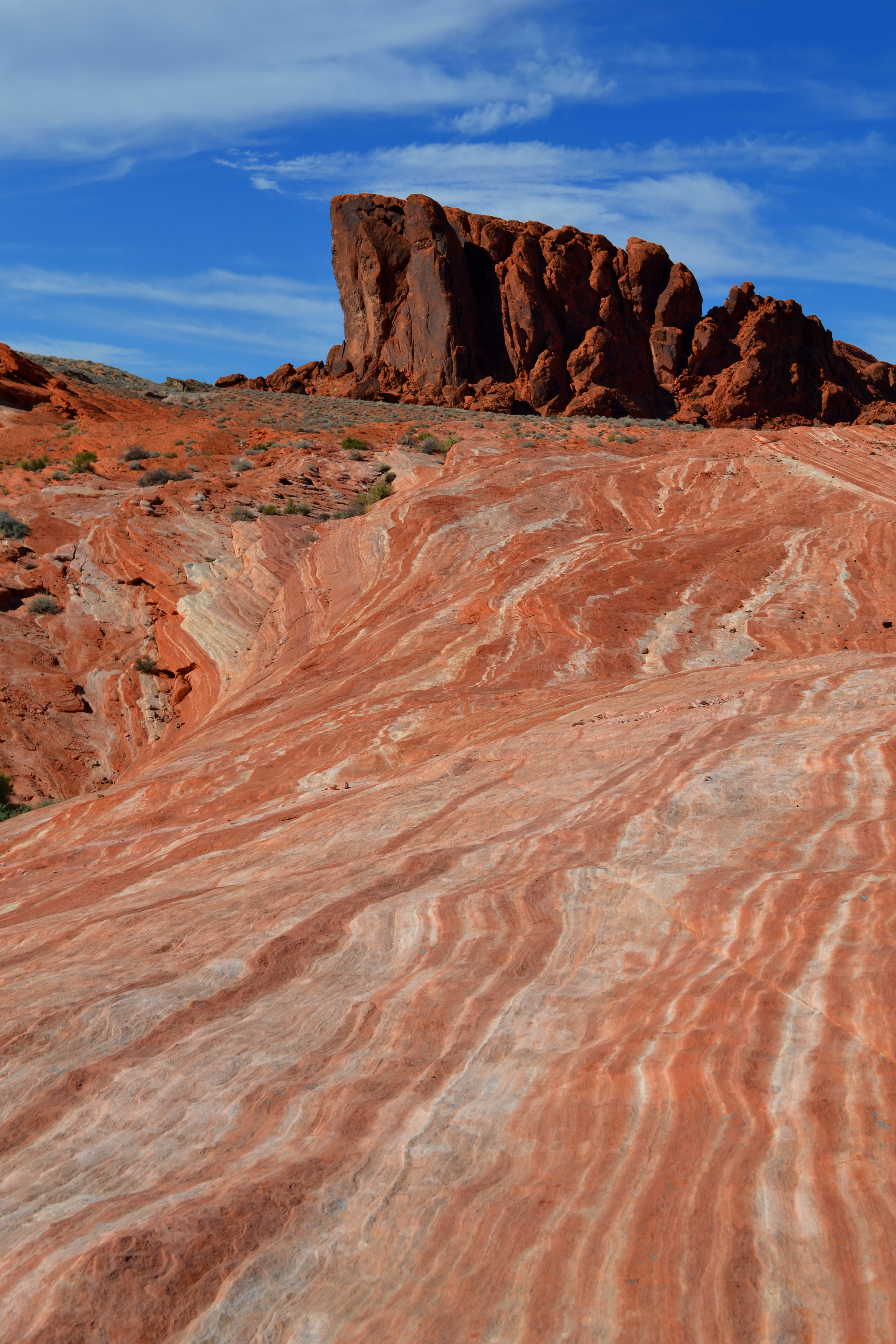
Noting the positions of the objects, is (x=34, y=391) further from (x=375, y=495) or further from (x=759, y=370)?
(x=759, y=370)

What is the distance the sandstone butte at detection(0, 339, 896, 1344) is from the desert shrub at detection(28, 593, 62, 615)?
11722 millimetres

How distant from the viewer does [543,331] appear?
7550 centimetres

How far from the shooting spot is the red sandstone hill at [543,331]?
7269 cm

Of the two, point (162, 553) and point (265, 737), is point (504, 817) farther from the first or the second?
point (162, 553)

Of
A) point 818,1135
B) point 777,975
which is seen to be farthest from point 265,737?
point 818,1135

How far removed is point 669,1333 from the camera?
2.96 m

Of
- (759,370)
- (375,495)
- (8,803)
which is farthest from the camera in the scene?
(759,370)

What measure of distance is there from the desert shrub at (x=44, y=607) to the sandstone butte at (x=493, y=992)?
11.7 meters

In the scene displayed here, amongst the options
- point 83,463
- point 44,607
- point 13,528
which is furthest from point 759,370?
point 44,607

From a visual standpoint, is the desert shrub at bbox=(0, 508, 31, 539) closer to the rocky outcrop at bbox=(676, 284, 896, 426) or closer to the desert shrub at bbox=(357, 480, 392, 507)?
the desert shrub at bbox=(357, 480, 392, 507)

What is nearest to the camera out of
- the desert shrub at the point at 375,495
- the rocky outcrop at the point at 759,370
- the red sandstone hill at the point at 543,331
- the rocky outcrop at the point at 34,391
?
the desert shrub at the point at 375,495

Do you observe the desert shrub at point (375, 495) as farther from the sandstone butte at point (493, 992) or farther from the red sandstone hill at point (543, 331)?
the red sandstone hill at point (543, 331)

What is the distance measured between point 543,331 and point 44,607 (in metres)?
59.8

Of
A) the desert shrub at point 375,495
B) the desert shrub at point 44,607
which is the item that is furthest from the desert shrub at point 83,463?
the desert shrub at point 375,495
